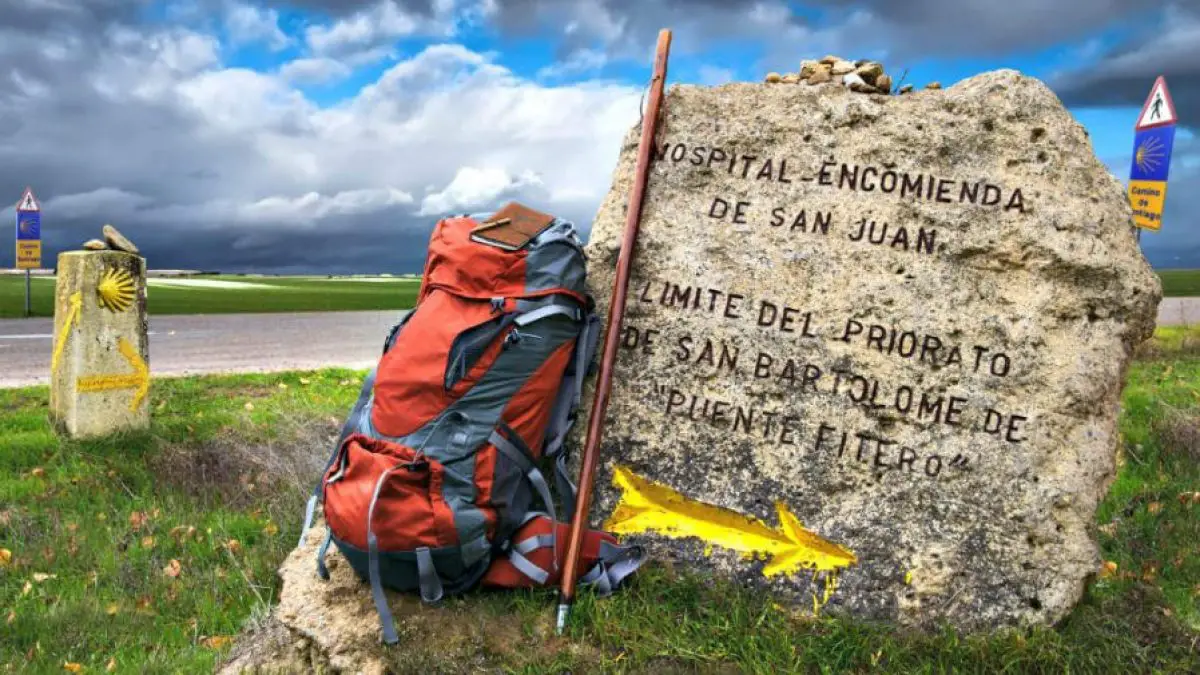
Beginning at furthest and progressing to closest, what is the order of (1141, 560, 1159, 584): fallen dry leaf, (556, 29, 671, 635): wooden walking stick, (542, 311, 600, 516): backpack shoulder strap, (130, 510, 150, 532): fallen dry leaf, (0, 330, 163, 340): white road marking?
(0, 330, 163, 340): white road marking, (130, 510, 150, 532): fallen dry leaf, (1141, 560, 1159, 584): fallen dry leaf, (542, 311, 600, 516): backpack shoulder strap, (556, 29, 671, 635): wooden walking stick

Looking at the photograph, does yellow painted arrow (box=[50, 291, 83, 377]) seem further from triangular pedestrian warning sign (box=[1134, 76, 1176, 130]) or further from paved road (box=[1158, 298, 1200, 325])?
paved road (box=[1158, 298, 1200, 325])

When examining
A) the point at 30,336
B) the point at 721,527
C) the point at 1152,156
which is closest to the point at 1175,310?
the point at 1152,156

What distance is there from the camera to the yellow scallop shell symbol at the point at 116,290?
263 inches

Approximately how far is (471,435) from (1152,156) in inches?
347

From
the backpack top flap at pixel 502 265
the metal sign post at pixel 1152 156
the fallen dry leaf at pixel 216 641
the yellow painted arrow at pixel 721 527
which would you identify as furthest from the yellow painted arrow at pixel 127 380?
the metal sign post at pixel 1152 156

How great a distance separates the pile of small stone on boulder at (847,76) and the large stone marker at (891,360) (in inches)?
10.1

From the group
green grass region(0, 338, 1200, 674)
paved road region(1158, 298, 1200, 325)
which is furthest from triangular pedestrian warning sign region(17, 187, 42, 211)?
paved road region(1158, 298, 1200, 325)

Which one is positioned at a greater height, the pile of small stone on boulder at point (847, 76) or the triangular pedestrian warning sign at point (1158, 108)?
the triangular pedestrian warning sign at point (1158, 108)

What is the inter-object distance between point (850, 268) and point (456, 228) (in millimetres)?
1744

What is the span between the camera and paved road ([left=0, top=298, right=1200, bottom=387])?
11117mm

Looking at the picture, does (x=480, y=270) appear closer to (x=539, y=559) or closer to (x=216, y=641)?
(x=539, y=559)

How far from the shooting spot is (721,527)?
A: 3938mm

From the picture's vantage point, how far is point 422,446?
356 centimetres

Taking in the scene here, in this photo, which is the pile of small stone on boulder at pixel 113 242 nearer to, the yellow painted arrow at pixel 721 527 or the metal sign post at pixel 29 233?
the yellow painted arrow at pixel 721 527
